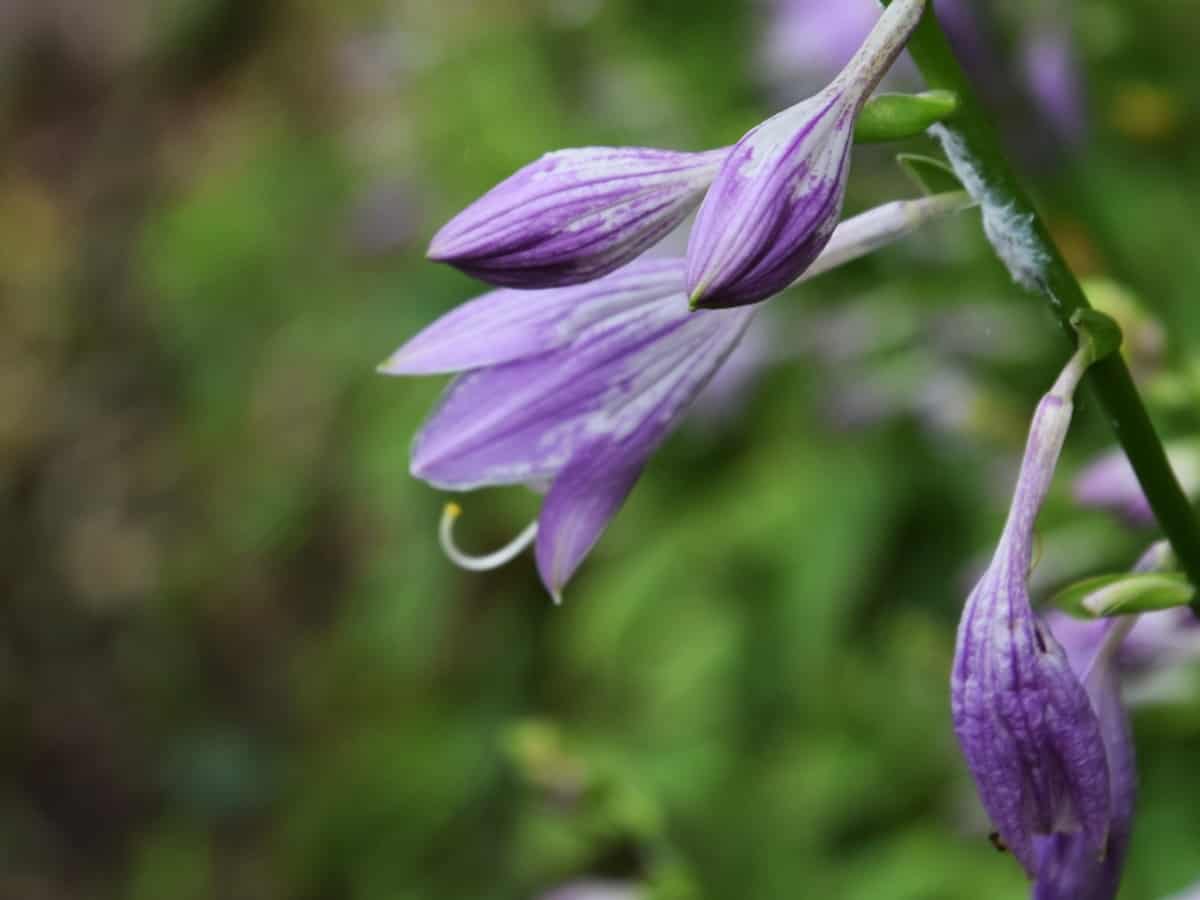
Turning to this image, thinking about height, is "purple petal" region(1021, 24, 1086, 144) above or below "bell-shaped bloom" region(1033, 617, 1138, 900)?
above

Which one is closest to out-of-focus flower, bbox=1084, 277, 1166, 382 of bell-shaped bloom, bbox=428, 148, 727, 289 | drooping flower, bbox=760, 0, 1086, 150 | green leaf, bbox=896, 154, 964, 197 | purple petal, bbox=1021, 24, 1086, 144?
green leaf, bbox=896, 154, 964, 197

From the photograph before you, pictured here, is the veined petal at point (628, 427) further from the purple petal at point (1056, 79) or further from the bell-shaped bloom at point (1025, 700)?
the purple petal at point (1056, 79)

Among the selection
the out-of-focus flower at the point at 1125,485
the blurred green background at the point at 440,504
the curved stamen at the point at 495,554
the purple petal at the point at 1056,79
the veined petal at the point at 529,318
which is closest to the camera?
the veined petal at the point at 529,318

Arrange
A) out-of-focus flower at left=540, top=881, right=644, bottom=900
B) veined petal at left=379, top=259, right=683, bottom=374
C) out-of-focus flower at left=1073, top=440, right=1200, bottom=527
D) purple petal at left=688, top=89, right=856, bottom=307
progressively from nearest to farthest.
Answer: purple petal at left=688, top=89, right=856, bottom=307
veined petal at left=379, top=259, right=683, bottom=374
out-of-focus flower at left=1073, top=440, right=1200, bottom=527
out-of-focus flower at left=540, top=881, right=644, bottom=900

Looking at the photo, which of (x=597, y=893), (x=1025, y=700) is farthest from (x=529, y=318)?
(x=597, y=893)

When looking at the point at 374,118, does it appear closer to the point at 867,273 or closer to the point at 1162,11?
the point at 867,273

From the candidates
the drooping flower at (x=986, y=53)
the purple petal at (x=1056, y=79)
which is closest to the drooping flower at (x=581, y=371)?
the drooping flower at (x=986, y=53)

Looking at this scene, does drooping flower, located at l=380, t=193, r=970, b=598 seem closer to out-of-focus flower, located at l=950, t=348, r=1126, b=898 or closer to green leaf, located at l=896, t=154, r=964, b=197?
green leaf, located at l=896, t=154, r=964, b=197
